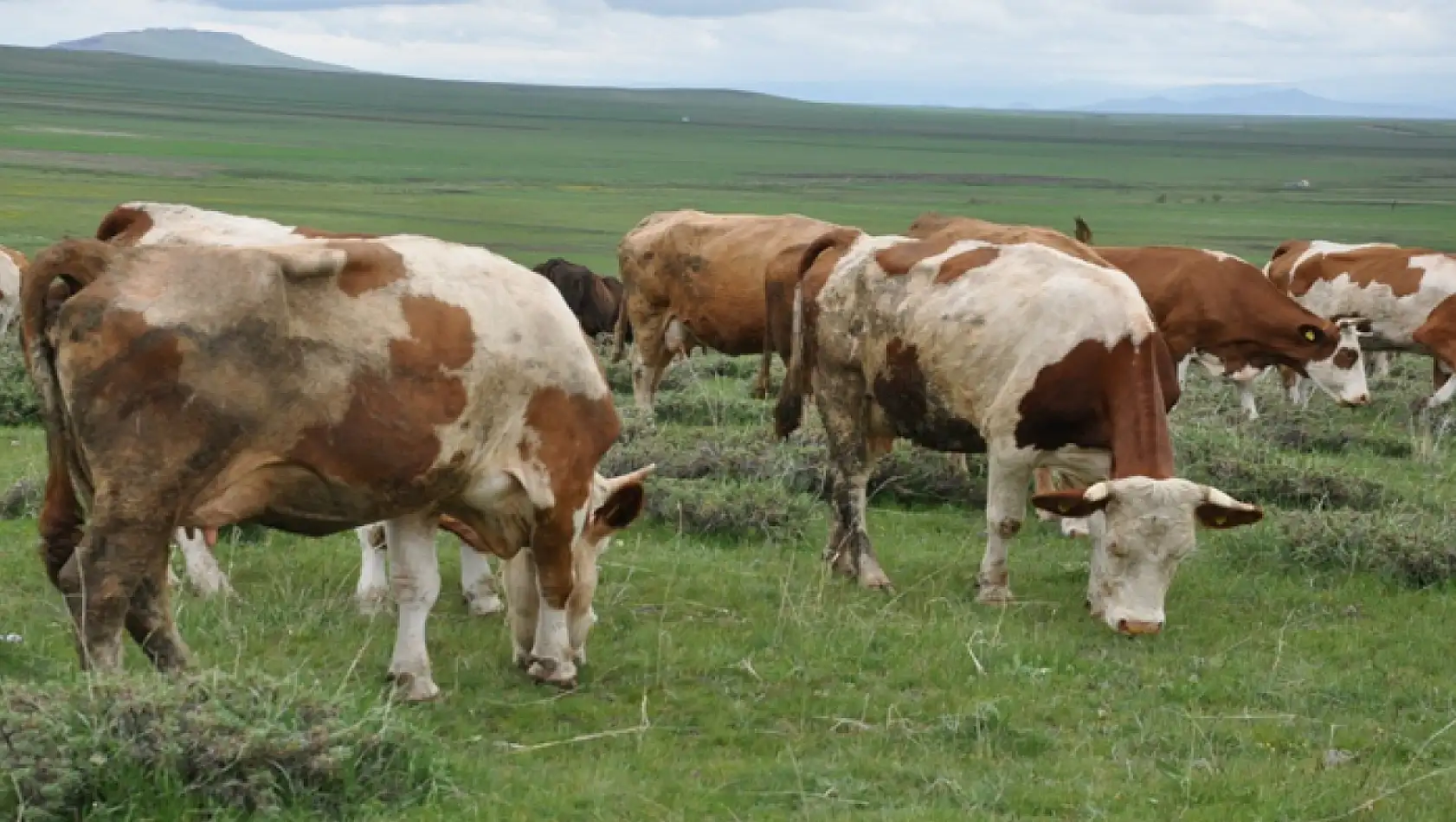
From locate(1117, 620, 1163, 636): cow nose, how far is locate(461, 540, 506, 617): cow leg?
339cm

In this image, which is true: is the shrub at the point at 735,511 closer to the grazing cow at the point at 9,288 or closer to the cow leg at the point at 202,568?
the cow leg at the point at 202,568

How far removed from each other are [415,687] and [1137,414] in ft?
14.1

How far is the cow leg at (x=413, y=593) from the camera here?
7.89m

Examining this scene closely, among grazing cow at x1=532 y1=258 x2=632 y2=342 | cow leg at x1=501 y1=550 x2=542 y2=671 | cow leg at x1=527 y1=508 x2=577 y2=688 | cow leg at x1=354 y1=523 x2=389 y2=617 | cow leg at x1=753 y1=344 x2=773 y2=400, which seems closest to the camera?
cow leg at x1=527 y1=508 x2=577 y2=688

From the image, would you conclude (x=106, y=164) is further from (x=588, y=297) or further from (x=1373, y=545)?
(x=1373, y=545)

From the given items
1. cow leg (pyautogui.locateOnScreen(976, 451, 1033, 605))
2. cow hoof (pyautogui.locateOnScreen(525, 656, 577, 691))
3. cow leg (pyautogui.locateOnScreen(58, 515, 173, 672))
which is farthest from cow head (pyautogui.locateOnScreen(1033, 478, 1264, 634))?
cow leg (pyautogui.locateOnScreen(58, 515, 173, 672))

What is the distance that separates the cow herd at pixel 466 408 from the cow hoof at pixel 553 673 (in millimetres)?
13

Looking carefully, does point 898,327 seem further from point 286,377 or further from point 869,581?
point 286,377

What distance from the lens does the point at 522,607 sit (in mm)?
8609

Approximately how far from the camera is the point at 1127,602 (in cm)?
953

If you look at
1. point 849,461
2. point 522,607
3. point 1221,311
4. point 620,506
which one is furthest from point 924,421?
point 1221,311

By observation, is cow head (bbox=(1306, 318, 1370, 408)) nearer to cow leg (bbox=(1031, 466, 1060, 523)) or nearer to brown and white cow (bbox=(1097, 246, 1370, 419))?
brown and white cow (bbox=(1097, 246, 1370, 419))

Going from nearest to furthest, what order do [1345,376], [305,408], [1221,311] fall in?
[305,408]
[1221,311]
[1345,376]

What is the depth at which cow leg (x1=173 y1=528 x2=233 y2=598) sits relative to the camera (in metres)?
9.68
